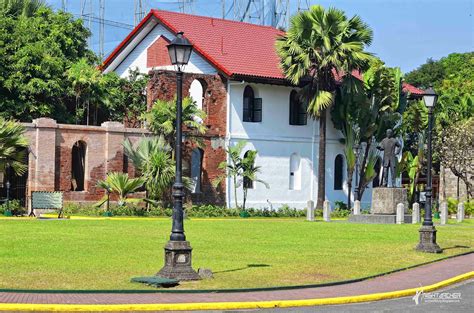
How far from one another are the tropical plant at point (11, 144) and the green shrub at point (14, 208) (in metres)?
1.58

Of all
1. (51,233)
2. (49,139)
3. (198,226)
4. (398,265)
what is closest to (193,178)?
(49,139)

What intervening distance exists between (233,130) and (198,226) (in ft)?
53.1

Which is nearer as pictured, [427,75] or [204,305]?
[204,305]

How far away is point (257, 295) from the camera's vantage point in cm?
1538

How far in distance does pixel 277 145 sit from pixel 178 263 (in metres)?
32.9

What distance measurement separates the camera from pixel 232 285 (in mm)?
16109

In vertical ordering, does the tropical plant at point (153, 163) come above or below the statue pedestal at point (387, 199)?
above

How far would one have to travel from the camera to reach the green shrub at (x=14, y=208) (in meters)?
37.8

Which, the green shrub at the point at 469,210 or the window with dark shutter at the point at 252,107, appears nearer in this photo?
the green shrub at the point at 469,210

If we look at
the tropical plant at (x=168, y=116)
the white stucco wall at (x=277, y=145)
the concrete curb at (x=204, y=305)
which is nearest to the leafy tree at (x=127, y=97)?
the white stucco wall at (x=277, y=145)

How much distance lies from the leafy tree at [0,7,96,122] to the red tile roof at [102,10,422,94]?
5.97 metres

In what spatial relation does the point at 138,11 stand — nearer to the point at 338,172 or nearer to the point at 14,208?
the point at 338,172

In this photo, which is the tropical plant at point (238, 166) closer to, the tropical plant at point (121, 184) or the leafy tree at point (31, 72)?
the tropical plant at point (121, 184)

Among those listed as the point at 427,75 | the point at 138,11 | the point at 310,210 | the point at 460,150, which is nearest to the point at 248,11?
the point at 138,11
